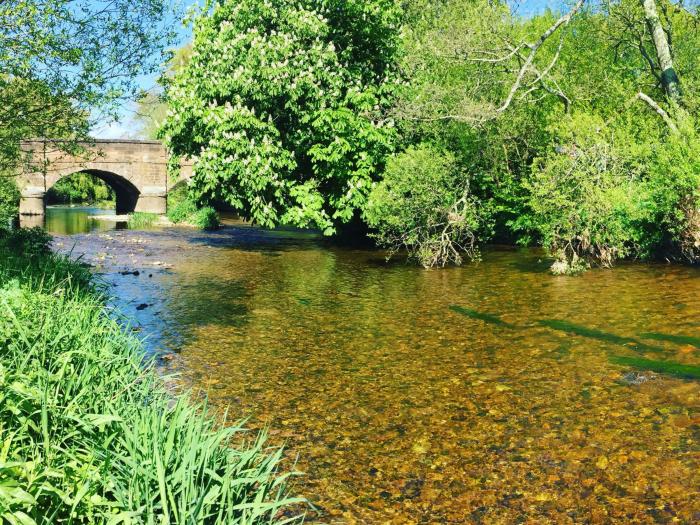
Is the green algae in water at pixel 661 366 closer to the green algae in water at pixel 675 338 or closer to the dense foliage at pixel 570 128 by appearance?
the green algae in water at pixel 675 338

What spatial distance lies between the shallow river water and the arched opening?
34397 millimetres

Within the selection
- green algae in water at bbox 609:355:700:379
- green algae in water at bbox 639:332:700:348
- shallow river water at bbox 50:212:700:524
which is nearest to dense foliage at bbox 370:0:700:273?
shallow river water at bbox 50:212:700:524

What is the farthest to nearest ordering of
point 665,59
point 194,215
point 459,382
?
point 194,215 < point 665,59 < point 459,382

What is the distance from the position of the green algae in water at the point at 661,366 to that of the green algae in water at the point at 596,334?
0.67 metres

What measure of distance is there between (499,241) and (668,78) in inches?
376

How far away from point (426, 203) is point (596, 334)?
9166 millimetres

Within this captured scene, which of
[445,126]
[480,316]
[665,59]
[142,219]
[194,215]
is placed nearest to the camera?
[480,316]

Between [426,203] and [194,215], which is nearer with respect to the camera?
[426,203]

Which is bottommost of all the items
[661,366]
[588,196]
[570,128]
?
[661,366]

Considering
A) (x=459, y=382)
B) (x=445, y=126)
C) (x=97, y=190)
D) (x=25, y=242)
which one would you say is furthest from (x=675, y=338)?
(x=97, y=190)

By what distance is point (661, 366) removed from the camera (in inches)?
410

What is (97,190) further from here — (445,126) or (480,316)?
(480,316)

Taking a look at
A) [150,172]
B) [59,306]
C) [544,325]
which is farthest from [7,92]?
[150,172]

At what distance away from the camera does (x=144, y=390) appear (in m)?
6.30
